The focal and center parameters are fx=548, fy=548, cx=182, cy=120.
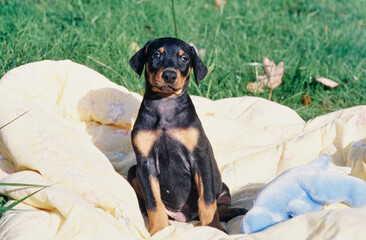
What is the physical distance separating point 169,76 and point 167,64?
136mm

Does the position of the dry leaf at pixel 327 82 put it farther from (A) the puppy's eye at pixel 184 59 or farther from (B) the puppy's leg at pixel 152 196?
(B) the puppy's leg at pixel 152 196

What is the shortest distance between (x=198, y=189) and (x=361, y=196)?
3.47 feet

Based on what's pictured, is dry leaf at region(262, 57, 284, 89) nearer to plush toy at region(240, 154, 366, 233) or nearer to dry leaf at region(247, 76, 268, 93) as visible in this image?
dry leaf at region(247, 76, 268, 93)

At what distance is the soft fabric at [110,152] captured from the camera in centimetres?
298

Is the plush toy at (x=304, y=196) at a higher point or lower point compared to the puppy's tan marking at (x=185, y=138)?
lower

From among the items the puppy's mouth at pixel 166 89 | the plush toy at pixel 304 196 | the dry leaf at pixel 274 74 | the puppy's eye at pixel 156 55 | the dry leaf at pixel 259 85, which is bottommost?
the dry leaf at pixel 259 85

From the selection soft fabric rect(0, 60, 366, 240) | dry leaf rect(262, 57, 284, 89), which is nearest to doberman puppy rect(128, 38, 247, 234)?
soft fabric rect(0, 60, 366, 240)

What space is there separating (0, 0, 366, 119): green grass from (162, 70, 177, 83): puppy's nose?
1960mm

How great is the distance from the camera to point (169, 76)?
136 inches

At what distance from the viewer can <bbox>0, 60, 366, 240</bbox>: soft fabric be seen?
2.98m

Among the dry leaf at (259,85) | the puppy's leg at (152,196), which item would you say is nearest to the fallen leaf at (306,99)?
the dry leaf at (259,85)

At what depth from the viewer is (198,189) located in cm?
369

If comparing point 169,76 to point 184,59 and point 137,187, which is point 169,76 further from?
point 137,187

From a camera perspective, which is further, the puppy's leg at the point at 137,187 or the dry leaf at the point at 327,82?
the dry leaf at the point at 327,82
